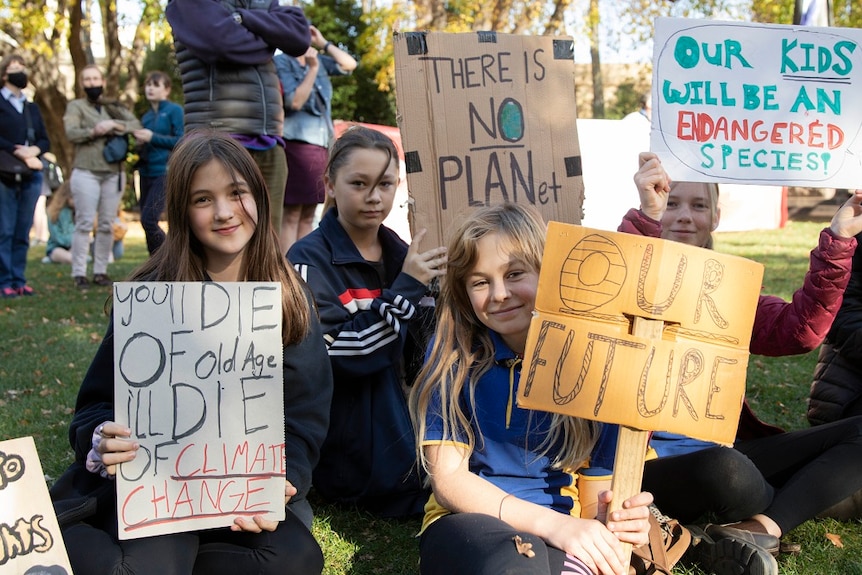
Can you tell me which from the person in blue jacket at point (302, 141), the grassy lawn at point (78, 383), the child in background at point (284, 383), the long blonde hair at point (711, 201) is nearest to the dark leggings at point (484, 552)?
the child in background at point (284, 383)

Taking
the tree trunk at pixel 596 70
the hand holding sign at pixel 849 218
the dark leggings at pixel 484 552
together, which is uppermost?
the tree trunk at pixel 596 70

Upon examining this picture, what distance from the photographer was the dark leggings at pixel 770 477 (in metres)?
2.86

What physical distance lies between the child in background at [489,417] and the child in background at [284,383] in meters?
0.38

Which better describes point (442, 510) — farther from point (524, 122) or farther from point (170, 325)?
point (524, 122)

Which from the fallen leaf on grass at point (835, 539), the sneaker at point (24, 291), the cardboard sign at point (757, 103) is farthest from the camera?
the sneaker at point (24, 291)

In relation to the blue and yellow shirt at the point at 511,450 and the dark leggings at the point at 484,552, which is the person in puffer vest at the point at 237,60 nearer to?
the blue and yellow shirt at the point at 511,450

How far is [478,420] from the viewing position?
258cm

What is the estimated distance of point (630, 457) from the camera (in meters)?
2.23

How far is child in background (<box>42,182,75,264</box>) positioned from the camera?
11.7 m

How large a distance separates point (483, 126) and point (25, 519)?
2138 mm

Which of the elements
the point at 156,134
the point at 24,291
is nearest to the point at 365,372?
the point at 156,134

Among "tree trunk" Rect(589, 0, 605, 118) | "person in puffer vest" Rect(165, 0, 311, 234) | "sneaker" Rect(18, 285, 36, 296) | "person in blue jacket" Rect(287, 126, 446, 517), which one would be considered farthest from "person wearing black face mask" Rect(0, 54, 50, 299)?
"tree trunk" Rect(589, 0, 605, 118)

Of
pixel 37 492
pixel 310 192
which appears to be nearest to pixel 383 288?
pixel 37 492

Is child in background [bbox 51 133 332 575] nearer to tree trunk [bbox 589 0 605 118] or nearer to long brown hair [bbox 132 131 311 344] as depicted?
long brown hair [bbox 132 131 311 344]
